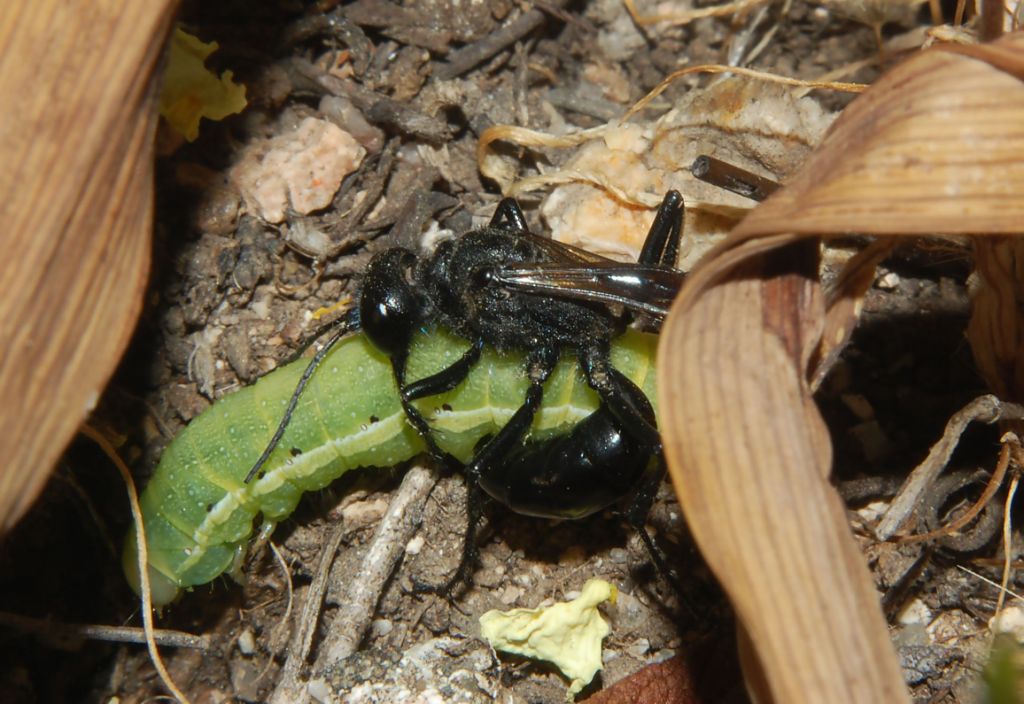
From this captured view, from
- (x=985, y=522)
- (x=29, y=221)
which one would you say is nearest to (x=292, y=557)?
(x=29, y=221)

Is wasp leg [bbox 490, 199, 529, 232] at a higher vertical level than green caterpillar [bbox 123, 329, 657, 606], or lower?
higher

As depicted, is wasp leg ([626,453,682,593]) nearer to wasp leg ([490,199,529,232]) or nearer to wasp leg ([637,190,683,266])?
wasp leg ([637,190,683,266])

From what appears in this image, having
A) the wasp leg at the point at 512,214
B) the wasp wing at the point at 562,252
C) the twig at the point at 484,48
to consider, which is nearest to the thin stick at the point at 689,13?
the twig at the point at 484,48

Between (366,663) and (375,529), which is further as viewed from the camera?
(375,529)

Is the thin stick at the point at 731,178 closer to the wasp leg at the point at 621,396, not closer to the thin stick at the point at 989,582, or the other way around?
the wasp leg at the point at 621,396

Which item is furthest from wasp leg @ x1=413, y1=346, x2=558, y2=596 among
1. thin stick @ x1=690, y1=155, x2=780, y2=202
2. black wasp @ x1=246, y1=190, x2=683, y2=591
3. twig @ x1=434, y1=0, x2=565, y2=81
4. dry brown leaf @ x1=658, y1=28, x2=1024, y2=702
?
dry brown leaf @ x1=658, y1=28, x2=1024, y2=702

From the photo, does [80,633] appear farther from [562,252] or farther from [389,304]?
[562,252]

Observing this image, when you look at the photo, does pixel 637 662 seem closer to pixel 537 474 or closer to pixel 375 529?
pixel 537 474
